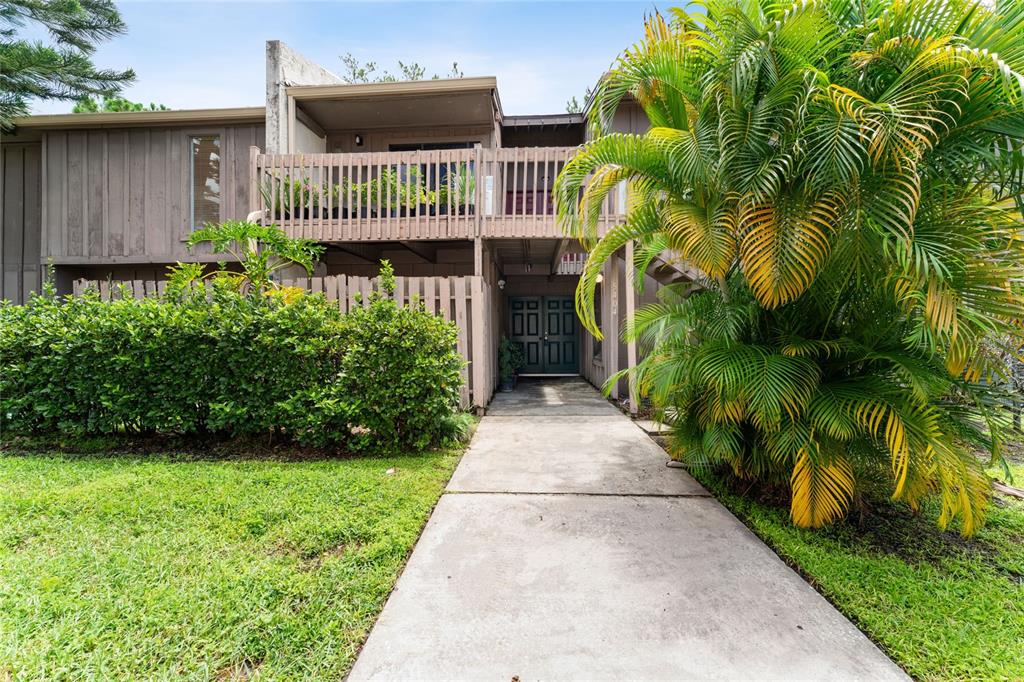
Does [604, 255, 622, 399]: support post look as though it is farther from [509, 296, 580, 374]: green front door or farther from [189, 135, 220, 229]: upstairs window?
[189, 135, 220, 229]: upstairs window

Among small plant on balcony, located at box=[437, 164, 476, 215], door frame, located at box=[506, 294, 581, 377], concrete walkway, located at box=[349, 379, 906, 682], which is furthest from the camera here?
door frame, located at box=[506, 294, 581, 377]

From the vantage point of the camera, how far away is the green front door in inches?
489

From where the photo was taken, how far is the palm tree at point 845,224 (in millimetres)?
2346

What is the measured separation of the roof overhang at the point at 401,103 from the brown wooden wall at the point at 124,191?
1.87 meters

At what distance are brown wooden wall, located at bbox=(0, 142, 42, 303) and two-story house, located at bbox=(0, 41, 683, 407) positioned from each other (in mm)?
29

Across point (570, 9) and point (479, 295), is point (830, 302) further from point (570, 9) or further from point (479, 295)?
point (570, 9)

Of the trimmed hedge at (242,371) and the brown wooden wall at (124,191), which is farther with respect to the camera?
the brown wooden wall at (124,191)

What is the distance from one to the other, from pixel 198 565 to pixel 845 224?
13.2ft

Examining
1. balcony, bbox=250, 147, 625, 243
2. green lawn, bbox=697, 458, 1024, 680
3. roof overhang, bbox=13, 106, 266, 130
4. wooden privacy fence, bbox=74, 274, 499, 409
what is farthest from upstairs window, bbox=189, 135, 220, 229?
green lawn, bbox=697, 458, 1024, 680

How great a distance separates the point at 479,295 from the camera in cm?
627

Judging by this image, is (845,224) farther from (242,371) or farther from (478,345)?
(242,371)

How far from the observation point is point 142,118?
28.1ft

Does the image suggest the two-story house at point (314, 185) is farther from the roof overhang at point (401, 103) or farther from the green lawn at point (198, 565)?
the green lawn at point (198, 565)

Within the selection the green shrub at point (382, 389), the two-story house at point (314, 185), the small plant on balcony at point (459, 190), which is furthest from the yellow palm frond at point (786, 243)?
the small plant on balcony at point (459, 190)
